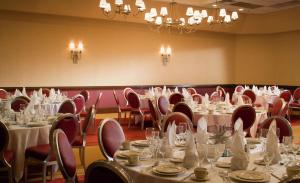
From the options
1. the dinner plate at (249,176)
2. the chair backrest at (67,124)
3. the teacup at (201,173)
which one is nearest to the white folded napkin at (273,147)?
the dinner plate at (249,176)

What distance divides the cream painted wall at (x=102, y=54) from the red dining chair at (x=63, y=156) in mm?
7925

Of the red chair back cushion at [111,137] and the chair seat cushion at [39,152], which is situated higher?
the red chair back cushion at [111,137]

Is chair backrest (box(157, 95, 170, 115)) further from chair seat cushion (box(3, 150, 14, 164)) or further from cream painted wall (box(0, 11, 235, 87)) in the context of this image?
cream painted wall (box(0, 11, 235, 87))

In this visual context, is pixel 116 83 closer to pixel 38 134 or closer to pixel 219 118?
pixel 219 118

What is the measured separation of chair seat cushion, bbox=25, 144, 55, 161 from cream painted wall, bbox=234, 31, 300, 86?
10838mm

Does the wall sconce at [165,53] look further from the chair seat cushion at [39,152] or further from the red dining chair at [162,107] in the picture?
the chair seat cushion at [39,152]

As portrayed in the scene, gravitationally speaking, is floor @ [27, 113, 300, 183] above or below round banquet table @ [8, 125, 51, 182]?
below

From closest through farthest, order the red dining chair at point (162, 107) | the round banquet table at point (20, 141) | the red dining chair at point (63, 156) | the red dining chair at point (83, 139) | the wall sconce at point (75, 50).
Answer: the red dining chair at point (63, 156) → the round banquet table at point (20, 141) → the red dining chair at point (83, 139) → the red dining chair at point (162, 107) → the wall sconce at point (75, 50)

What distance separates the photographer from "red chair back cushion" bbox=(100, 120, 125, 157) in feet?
12.1

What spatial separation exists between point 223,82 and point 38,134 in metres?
10.8

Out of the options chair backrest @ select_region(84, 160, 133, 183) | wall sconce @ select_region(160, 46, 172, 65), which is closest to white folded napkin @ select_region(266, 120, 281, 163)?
chair backrest @ select_region(84, 160, 133, 183)

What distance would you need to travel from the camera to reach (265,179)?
237 cm

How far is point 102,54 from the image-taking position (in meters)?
11.6

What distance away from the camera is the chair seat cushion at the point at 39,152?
4.32m
